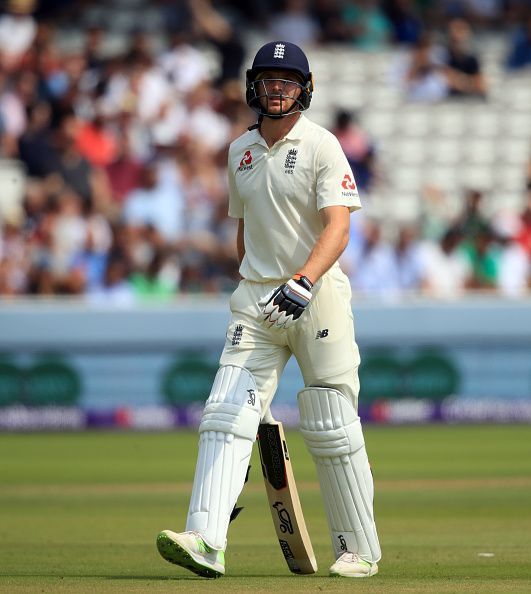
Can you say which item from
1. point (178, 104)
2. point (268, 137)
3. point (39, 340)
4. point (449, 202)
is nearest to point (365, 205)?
point (449, 202)

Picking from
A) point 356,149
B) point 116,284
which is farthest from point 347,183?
point 356,149

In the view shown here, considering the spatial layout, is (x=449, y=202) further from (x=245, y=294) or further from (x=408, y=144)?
(x=245, y=294)

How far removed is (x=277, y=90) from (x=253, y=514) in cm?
359

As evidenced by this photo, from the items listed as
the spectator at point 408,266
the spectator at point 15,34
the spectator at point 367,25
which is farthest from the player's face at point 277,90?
the spectator at point 367,25

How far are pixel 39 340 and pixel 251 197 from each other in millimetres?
8559

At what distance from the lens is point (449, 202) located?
16.7 m

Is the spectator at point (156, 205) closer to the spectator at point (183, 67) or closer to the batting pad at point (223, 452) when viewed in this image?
the spectator at point (183, 67)

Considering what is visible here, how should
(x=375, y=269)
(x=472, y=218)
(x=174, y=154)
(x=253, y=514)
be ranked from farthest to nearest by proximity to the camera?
(x=174, y=154) < (x=472, y=218) < (x=375, y=269) < (x=253, y=514)

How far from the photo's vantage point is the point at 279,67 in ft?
17.7

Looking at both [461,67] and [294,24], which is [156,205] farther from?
[461,67]

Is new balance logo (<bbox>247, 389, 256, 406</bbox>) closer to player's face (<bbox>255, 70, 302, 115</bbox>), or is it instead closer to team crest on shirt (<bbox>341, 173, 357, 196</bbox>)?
team crest on shirt (<bbox>341, 173, 357, 196</bbox>)

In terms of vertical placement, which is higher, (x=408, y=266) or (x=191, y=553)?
(x=408, y=266)

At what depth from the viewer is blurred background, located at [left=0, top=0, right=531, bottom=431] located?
13.9 m

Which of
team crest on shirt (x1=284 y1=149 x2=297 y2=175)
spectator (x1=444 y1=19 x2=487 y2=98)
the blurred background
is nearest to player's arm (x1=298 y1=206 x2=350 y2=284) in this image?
team crest on shirt (x1=284 y1=149 x2=297 y2=175)
